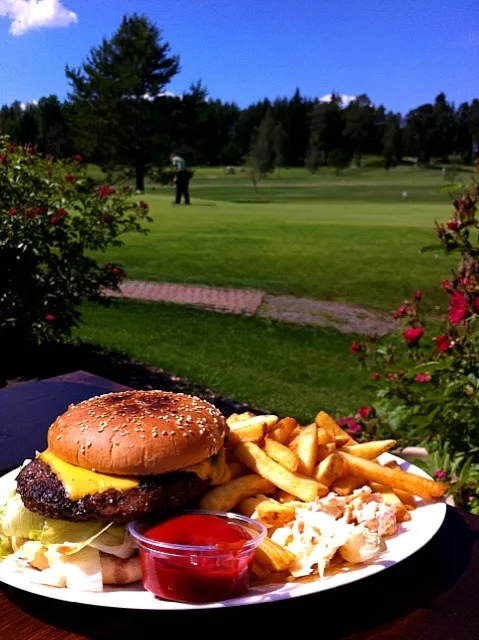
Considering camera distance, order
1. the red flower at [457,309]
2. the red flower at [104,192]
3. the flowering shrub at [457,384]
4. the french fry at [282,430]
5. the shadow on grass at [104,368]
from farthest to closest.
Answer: the red flower at [104,192], the shadow on grass at [104,368], the flowering shrub at [457,384], the red flower at [457,309], the french fry at [282,430]

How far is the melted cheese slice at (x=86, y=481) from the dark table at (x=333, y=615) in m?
0.26

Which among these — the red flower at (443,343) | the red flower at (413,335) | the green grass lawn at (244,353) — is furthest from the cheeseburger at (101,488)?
the green grass lawn at (244,353)

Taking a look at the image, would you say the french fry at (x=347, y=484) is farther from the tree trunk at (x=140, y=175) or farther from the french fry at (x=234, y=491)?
the tree trunk at (x=140, y=175)

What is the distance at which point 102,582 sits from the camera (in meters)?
1.61

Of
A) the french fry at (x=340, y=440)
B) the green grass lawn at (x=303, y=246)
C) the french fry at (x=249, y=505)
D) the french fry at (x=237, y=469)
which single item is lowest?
the green grass lawn at (x=303, y=246)

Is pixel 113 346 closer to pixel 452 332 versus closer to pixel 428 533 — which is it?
pixel 452 332

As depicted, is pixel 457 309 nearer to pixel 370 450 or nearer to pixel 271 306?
pixel 370 450

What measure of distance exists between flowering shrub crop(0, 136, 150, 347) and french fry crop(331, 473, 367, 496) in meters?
4.67

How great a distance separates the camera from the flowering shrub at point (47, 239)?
6336mm

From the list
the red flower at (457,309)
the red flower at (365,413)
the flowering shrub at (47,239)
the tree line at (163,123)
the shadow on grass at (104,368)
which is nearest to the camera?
the red flower at (457,309)

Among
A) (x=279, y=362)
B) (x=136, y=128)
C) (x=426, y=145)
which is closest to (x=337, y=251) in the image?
(x=279, y=362)

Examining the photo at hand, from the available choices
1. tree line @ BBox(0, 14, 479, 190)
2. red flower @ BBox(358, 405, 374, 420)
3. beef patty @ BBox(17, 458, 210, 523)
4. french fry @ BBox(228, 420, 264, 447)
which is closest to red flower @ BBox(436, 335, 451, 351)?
red flower @ BBox(358, 405, 374, 420)

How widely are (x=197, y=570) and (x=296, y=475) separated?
526mm

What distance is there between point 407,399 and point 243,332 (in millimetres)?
6478
